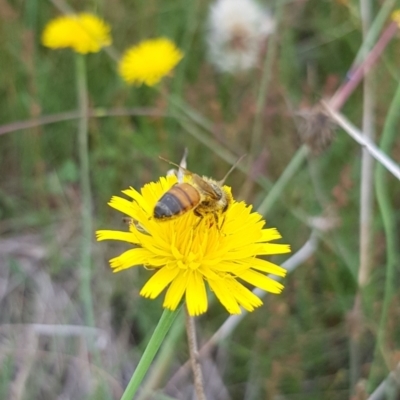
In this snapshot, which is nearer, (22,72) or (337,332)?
(337,332)

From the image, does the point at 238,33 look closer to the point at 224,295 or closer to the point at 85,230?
the point at 85,230

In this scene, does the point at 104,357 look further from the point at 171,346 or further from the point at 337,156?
the point at 337,156

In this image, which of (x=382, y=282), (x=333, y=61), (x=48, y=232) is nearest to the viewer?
(x=382, y=282)

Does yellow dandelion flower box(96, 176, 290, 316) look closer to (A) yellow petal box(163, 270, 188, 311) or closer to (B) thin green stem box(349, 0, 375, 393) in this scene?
(A) yellow petal box(163, 270, 188, 311)

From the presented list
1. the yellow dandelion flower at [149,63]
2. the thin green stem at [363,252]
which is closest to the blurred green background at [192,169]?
the thin green stem at [363,252]

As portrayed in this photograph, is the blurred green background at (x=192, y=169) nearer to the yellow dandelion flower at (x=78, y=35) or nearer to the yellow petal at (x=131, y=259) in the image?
the yellow dandelion flower at (x=78, y=35)

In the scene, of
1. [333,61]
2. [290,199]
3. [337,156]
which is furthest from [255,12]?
[290,199]

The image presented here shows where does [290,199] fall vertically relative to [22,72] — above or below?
below
